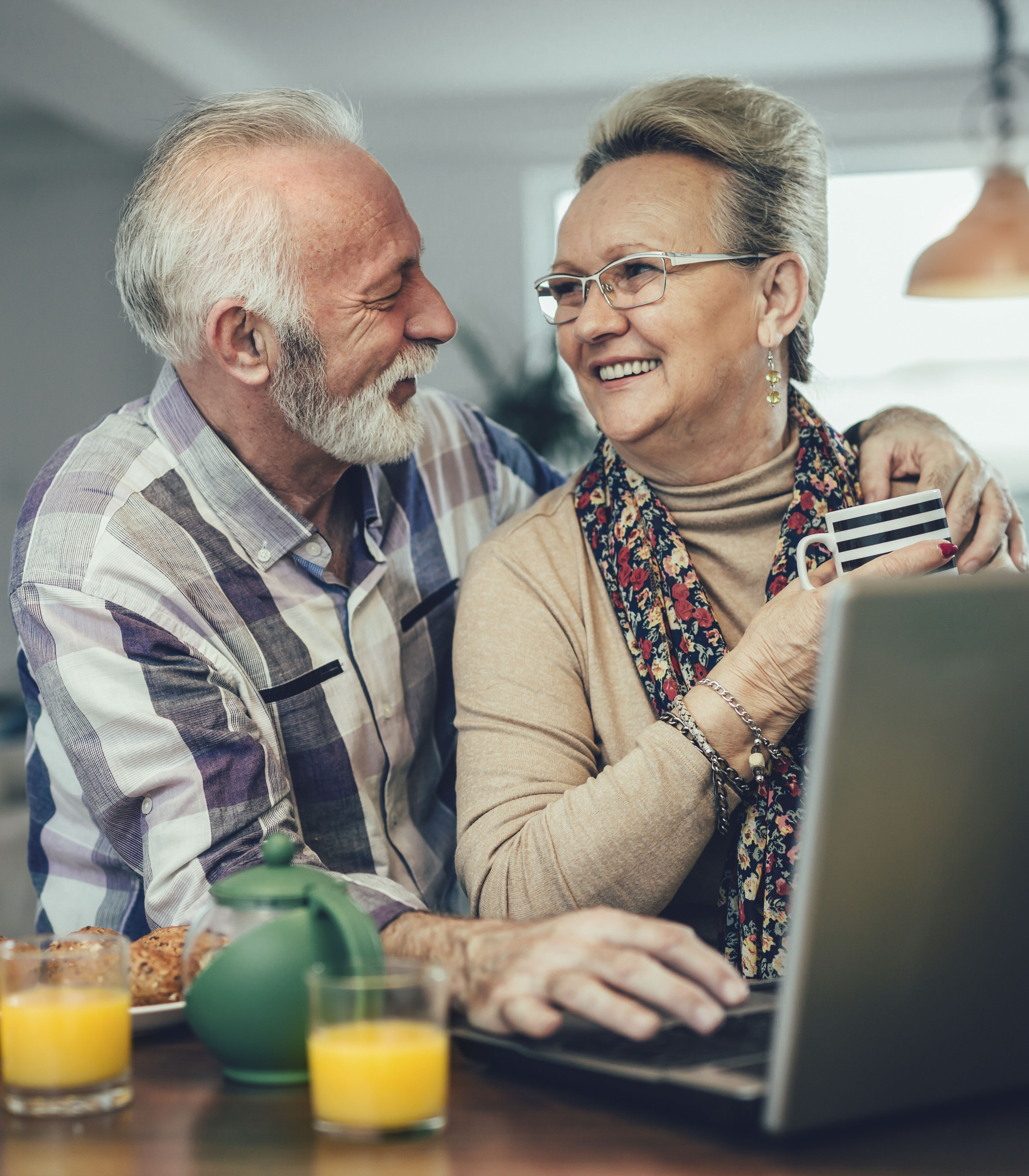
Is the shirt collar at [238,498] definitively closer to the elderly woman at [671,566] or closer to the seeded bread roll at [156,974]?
the elderly woman at [671,566]

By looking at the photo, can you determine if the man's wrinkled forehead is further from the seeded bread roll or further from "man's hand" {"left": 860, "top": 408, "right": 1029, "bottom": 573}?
the seeded bread roll

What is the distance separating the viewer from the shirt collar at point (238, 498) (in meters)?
1.53

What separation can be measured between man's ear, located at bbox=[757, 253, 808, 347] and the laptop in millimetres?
984

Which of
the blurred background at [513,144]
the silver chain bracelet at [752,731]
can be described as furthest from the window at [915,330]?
the silver chain bracelet at [752,731]

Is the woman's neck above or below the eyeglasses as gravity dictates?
below

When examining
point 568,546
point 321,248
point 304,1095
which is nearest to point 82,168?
point 321,248

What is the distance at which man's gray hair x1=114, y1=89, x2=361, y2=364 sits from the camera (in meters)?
1.58

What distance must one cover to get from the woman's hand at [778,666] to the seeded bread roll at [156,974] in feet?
1.90

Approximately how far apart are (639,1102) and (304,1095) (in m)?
0.21

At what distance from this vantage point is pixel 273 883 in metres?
0.78

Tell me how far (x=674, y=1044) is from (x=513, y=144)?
17.1ft

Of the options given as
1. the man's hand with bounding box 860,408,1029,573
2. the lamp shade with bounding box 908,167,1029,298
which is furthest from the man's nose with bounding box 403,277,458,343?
the lamp shade with bounding box 908,167,1029,298

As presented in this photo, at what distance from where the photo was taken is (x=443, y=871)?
67.5 inches

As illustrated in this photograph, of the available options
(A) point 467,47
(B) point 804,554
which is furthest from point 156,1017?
(A) point 467,47
